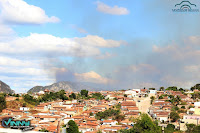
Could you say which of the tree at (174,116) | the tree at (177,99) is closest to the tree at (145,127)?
the tree at (174,116)

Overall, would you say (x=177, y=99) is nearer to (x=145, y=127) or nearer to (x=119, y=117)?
(x=119, y=117)

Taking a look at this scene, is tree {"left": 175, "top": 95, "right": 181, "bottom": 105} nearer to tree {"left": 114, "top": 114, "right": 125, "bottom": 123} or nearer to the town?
the town

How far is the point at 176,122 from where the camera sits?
43.5 m

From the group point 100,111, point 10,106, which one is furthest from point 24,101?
point 100,111

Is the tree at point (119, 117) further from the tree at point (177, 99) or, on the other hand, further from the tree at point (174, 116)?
the tree at point (177, 99)

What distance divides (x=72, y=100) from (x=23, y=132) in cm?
4764

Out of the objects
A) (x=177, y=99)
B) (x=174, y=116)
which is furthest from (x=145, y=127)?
(x=177, y=99)

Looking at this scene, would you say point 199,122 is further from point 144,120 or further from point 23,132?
point 23,132
